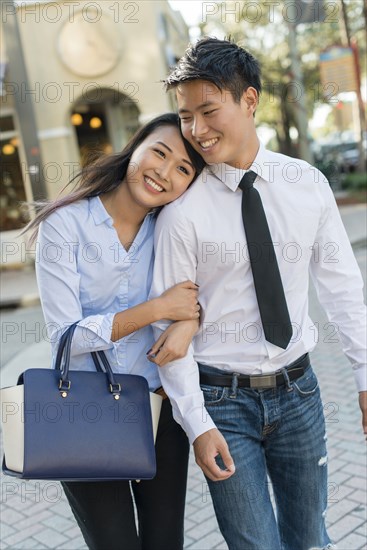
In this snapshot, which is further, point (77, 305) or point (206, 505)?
point (206, 505)

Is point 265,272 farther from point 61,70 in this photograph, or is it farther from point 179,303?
point 61,70

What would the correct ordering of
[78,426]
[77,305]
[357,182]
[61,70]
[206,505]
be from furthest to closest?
[357,182]
[61,70]
[206,505]
[77,305]
[78,426]

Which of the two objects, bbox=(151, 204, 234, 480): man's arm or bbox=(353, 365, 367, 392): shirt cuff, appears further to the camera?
bbox=(353, 365, 367, 392): shirt cuff

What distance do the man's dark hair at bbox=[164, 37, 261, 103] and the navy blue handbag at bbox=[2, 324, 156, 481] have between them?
819 mm

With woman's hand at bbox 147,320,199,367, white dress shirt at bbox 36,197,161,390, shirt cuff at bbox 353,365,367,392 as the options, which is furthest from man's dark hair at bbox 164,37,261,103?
shirt cuff at bbox 353,365,367,392

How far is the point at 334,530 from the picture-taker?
3260 millimetres

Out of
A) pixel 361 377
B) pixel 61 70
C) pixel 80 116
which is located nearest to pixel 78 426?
pixel 361 377

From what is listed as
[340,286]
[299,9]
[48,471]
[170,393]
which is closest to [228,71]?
[340,286]

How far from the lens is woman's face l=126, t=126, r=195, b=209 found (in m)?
2.11

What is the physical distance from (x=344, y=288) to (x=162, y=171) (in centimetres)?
70

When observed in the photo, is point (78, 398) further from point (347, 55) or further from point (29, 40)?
point (347, 55)

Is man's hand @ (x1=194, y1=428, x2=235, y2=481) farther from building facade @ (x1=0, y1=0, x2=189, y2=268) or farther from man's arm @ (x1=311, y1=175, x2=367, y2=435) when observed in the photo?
building facade @ (x1=0, y1=0, x2=189, y2=268)

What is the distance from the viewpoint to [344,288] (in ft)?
7.35

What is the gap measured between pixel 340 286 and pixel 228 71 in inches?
30.5
